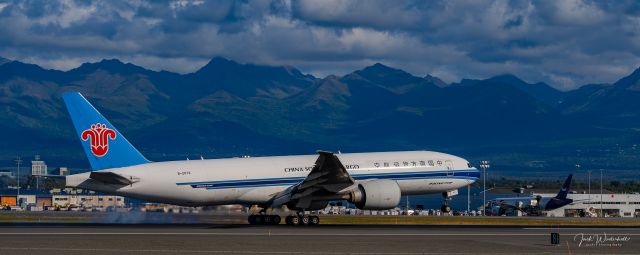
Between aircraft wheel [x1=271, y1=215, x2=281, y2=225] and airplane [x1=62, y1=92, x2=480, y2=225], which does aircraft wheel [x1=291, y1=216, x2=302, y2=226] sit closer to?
airplane [x1=62, y1=92, x2=480, y2=225]

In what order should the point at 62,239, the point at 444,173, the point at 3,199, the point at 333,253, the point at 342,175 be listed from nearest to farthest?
the point at 333,253 < the point at 62,239 < the point at 342,175 < the point at 444,173 < the point at 3,199

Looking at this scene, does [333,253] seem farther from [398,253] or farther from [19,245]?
[19,245]

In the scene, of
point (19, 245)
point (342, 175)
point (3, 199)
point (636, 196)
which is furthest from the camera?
point (3, 199)

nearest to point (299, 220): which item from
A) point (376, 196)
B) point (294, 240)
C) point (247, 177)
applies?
point (247, 177)

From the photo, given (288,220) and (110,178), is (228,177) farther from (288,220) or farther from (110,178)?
(110,178)

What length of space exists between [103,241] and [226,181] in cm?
1765

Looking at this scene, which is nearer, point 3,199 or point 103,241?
→ point 103,241

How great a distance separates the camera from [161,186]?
219ft

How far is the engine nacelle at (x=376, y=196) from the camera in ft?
211

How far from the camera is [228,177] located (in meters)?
67.4

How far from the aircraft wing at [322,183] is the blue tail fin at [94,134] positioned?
1078 cm

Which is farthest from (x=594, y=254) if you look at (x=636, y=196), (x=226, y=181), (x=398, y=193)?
(x=636, y=196)

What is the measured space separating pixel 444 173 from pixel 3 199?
4617 inches

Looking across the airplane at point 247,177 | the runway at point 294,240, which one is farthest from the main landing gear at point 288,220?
the runway at point 294,240
